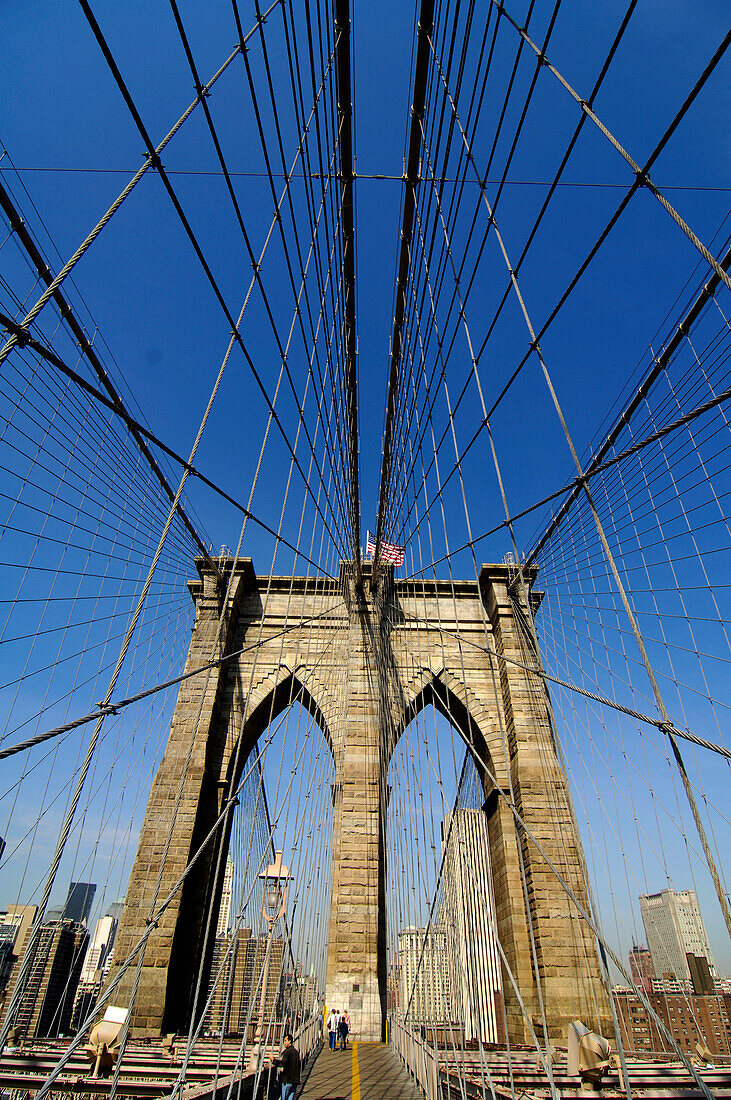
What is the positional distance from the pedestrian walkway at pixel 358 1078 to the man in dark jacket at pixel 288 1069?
0.50 ft

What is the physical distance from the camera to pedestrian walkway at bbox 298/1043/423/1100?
17.8 feet

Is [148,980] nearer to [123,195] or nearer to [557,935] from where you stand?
[557,935]

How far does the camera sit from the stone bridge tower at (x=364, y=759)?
31.0 ft

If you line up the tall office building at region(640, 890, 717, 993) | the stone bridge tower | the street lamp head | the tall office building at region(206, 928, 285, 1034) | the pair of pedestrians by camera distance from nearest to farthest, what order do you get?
the tall office building at region(206, 928, 285, 1034) → the street lamp head → the pair of pedestrians → the stone bridge tower → the tall office building at region(640, 890, 717, 993)

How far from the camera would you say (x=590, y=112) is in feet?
11.0

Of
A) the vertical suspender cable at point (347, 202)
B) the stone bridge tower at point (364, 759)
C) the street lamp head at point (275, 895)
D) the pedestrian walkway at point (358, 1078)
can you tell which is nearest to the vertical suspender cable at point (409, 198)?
the vertical suspender cable at point (347, 202)

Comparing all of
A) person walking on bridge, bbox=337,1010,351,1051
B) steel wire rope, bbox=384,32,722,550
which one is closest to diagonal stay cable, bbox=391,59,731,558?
steel wire rope, bbox=384,32,722,550

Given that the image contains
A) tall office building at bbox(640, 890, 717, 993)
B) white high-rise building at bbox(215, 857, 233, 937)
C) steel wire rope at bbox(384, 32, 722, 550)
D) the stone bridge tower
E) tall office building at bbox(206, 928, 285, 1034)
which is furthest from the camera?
tall office building at bbox(640, 890, 717, 993)

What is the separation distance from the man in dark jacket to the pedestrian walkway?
0.50 feet

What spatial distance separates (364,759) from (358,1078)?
553 centimetres

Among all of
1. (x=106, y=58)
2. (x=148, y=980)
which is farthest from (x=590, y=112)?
(x=148, y=980)

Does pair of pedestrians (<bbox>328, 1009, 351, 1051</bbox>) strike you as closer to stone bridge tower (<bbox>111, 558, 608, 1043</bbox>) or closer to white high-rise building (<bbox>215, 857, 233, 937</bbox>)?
stone bridge tower (<bbox>111, 558, 608, 1043</bbox>)

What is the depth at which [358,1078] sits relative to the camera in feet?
20.4

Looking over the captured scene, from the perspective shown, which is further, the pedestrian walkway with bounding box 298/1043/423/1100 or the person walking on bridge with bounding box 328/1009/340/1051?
the person walking on bridge with bounding box 328/1009/340/1051
